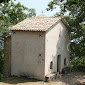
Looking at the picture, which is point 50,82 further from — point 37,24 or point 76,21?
point 76,21

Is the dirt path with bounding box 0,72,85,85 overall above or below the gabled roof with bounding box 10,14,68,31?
below

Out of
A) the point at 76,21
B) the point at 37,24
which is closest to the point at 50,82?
the point at 37,24

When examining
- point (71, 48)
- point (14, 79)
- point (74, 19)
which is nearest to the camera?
point (14, 79)

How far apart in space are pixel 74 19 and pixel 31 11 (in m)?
10.7

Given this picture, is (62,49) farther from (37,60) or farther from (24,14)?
(24,14)

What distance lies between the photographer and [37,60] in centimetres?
1533

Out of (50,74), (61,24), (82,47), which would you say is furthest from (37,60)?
(82,47)

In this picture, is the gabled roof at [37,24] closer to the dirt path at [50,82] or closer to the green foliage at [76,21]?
the green foliage at [76,21]

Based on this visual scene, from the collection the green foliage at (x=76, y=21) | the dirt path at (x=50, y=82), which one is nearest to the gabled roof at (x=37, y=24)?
the green foliage at (x=76, y=21)

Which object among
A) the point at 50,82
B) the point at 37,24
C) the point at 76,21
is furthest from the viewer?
the point at 76,21

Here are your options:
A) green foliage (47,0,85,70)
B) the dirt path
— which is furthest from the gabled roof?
the dirt path

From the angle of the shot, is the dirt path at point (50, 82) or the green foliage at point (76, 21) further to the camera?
the green foliage at point (76, 21)

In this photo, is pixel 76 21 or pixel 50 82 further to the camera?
pixel 76 21

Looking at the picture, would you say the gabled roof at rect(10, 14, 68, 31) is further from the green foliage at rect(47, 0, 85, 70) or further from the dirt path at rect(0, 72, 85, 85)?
the dirt path at rect(0, 72, 85, 85)
